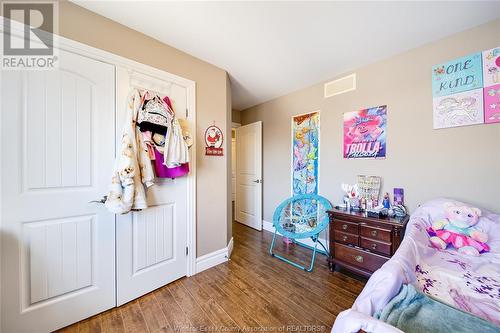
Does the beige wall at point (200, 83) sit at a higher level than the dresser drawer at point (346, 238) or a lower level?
higher

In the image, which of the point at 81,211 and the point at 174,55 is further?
the point at 174,55

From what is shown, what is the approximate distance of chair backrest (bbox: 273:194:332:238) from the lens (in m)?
2.52

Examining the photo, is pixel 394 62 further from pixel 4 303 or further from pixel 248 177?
pixel 4 303

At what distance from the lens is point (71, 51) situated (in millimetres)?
1378

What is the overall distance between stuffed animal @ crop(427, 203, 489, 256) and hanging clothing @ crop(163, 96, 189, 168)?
2.24m

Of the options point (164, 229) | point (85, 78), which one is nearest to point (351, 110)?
point (164, 229)

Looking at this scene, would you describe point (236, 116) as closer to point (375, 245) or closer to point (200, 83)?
point (200, 83)

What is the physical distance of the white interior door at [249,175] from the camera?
347 cm

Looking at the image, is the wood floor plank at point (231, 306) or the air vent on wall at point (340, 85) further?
the air vent on wall at point (340, 85)

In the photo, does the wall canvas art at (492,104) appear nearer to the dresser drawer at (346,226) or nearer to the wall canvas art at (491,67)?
the wall canvas art at (491,67)

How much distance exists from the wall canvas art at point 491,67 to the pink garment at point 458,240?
1.29m

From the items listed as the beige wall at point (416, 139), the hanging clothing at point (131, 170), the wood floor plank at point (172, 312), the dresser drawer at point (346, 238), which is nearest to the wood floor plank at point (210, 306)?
the wood floor plank at point (172, 312)

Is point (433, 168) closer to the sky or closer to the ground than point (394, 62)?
closer to the ground

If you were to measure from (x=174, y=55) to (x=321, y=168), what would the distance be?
232 cm
